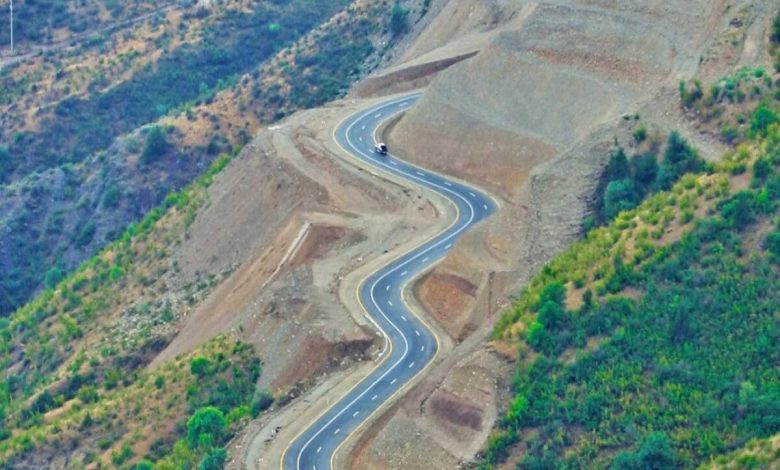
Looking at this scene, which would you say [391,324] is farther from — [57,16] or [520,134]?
[57,16]

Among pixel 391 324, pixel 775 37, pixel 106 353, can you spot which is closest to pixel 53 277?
pixel 106 353

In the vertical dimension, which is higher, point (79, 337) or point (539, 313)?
point (539, 313)

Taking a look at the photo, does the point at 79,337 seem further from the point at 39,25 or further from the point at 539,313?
the point at 39,25

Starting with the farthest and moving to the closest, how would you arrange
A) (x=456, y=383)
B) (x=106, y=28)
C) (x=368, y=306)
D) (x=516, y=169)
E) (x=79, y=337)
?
(x=106, y=28) < (x=79, y=337) < (x=516, y=169) < (x=368, y=306) < (x=456, y=383)

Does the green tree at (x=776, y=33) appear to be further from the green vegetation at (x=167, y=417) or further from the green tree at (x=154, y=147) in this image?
the green tree at (x=154, y=147)

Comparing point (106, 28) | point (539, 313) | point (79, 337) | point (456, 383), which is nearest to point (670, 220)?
point (539, 313)

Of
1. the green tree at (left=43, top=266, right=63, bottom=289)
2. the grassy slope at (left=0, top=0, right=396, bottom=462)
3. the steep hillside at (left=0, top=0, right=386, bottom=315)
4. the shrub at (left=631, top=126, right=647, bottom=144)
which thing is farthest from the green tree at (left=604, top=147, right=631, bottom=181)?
the green tree at (left=43, top=266, right=63, bottom=289)

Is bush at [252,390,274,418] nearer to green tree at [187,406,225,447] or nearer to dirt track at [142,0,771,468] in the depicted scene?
dirt track at [142,0,771,468]
